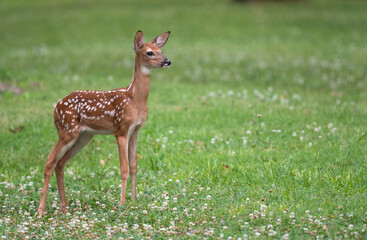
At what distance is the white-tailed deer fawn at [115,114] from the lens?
259 inches

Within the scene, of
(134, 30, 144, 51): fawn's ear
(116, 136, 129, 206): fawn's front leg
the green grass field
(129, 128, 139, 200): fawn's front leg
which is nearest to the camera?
the green grass field

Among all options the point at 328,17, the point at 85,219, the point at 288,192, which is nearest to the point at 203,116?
the point at 288,192

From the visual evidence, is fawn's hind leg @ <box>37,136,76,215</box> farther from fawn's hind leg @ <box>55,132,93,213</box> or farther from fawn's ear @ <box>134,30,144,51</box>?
fawn's ear @ <box>134,30,144,51</box>

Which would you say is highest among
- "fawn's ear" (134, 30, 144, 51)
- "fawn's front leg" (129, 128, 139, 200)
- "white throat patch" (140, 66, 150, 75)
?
"fawn's ear" (134, 30, 144, 51)

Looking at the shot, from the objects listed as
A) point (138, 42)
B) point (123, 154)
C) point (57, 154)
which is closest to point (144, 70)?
point (138, 42)

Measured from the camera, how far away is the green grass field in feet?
19.5

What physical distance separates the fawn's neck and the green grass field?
1259mm

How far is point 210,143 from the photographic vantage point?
911 centimetres

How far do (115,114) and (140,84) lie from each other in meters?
0.50

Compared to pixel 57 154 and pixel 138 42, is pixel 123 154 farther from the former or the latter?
pixel 138 42

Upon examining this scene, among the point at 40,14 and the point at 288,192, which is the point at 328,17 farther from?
the point at 288,192

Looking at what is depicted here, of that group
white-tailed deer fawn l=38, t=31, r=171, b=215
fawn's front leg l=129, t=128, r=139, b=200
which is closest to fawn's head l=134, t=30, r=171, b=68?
white-tailed deer fawn l=38, t=31, r=171, b=215

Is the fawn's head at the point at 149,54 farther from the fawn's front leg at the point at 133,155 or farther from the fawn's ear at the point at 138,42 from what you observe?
the fawn's front leg at the point at 133,155

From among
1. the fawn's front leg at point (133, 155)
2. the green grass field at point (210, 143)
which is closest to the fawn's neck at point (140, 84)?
the fawn's front leg at point (133, 155)
